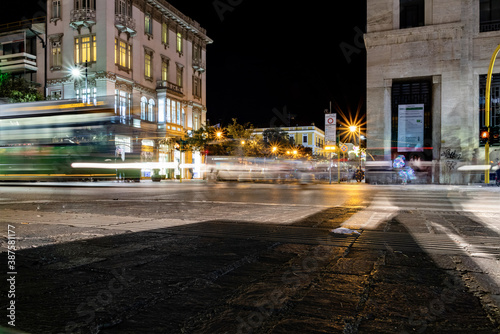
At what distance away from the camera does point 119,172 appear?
74.0 ft

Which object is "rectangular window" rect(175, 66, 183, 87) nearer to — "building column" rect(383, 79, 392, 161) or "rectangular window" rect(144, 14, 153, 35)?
"rectangular window" rect(144, 14, 153, 35)

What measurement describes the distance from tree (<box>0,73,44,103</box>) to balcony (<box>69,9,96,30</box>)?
781cm

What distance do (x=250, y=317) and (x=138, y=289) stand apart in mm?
983

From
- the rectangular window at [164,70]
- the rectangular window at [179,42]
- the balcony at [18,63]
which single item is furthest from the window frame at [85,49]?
the rectangular window at [179,42]

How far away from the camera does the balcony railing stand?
1075 inches

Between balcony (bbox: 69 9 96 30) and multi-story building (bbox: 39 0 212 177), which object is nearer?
balcony (bbox: 69 9 96 30)

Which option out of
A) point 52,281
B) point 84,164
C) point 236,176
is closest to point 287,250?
point 52,281

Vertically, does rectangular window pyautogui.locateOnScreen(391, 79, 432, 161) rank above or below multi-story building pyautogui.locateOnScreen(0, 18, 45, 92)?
below

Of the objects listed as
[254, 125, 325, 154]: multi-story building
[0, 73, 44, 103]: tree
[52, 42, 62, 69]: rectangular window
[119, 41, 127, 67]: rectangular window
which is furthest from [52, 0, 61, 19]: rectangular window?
[254, 125, 325, 154]: multi-story building

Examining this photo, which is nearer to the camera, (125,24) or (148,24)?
(125,24)

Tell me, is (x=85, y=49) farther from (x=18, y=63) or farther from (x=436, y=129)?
(x=436, y=129)

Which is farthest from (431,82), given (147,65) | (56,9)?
(56,9)

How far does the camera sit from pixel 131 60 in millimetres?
40531

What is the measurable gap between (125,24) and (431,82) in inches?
1179
